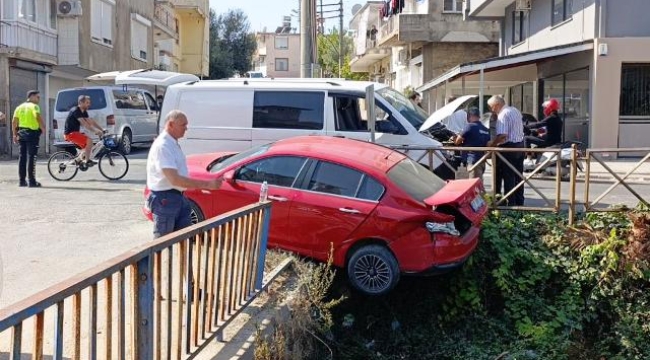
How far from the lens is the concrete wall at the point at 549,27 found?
62.7 ft

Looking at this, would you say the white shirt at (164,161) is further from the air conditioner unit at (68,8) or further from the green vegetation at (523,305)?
the air conditioner unit at (68,8)

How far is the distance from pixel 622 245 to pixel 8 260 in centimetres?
720

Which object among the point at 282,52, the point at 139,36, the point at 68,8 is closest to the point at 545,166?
Result: the point at 68,8

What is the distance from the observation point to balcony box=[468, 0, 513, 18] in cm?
2562

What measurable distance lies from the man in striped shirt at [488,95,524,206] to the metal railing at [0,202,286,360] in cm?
478

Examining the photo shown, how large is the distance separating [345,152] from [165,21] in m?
33.1

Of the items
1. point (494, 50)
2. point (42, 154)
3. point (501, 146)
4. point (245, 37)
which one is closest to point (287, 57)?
point (245, 37)

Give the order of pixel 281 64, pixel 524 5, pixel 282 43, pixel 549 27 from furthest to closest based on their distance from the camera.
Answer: pixel 282 43, pixel 281 64, pixel 524 5, pixel 549 27

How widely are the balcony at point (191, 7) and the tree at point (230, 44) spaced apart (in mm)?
6497

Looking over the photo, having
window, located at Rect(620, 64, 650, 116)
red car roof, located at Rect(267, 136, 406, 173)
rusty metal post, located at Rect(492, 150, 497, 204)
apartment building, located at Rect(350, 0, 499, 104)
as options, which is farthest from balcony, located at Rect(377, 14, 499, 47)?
red car roof, located at Rect(267, 136, 406, 173)

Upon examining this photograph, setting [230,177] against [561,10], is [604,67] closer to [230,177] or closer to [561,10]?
[561,10]

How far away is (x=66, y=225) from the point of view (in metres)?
9.63

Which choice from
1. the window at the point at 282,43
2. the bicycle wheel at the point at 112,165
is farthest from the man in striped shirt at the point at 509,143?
the window at the point at 282,43

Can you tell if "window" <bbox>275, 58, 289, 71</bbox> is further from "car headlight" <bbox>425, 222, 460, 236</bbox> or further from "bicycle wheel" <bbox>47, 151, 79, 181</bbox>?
"car headlight" <bbox>425, 222, 460, 236</bbox>
